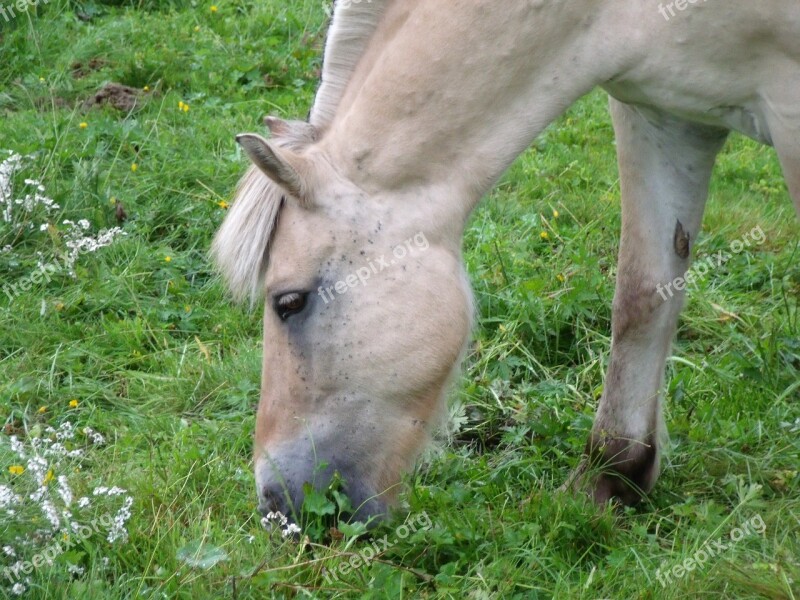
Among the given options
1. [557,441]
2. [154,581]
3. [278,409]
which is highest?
[278,409]

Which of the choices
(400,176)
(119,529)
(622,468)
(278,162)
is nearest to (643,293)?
(622,468)

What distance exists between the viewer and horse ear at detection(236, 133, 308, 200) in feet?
8.30

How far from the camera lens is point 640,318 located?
339cm

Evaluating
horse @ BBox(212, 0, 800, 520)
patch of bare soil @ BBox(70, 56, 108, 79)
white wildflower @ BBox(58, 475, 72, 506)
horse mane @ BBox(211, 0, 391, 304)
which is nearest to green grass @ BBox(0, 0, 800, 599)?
Result: patch of bare soil @ BBox(70, 56, 108, 79)

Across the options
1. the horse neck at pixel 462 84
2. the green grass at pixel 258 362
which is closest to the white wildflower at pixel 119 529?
the green grass at pixel 258 362

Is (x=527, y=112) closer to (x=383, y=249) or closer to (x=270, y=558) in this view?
(x=383, y=249)

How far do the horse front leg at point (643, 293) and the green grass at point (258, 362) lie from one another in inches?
6.0

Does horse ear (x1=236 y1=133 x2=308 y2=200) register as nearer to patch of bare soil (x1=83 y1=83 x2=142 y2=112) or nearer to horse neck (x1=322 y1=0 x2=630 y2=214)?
horse neck (x1=322 y1=0 x2=630 y2=214)

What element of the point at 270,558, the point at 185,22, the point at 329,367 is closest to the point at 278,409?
the point at 329,367

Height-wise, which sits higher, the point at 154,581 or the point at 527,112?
the point at 527,112

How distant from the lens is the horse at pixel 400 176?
2.67 m

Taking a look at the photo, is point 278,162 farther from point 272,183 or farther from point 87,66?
point 87,66

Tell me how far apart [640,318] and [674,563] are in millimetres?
863

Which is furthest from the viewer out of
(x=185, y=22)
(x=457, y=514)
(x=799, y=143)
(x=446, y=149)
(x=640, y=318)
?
(x=185, y=22)
